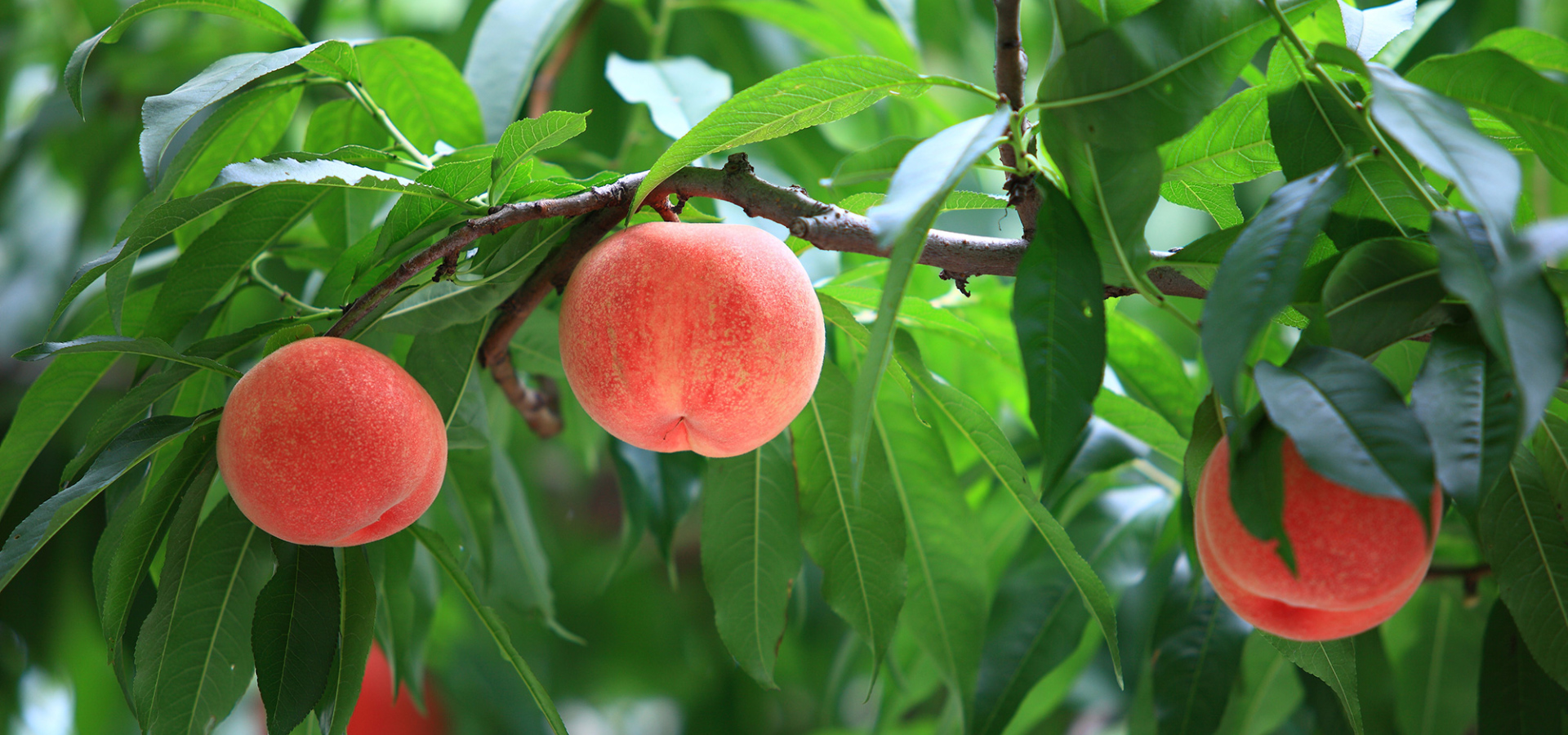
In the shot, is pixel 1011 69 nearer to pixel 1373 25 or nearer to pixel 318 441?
pixel 1373 25

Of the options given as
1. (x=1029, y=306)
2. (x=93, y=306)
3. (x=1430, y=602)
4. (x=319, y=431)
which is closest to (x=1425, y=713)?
(x=1430, y=602)

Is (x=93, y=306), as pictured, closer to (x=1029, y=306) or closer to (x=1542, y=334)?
(x=1029, y=306)

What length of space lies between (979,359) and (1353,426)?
0.58 m

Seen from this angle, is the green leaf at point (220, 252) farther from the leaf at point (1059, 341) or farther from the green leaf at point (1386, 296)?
the green leaf at point (1386, 296)

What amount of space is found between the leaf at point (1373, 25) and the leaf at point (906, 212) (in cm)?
27

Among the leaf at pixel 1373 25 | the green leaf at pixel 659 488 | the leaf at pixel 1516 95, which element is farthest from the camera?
the green leaf at pixel 659 488

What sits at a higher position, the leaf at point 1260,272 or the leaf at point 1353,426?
the leaf at point 1260,272

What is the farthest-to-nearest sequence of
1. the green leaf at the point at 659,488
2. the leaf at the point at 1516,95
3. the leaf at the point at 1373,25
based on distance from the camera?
the green leaf at the point at 659,488
the leaf at the point at 1373,25
the leaf at the point at 1516,95

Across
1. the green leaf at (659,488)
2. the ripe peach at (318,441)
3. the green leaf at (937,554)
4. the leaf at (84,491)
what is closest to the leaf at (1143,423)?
the green leaf at (937,554)

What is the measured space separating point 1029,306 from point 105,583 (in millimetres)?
501

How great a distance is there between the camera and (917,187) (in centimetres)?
30

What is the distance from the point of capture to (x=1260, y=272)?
332 millimetres

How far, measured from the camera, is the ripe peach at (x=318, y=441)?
0.42 m

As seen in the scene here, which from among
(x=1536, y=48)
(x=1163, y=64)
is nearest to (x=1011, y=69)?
(x=1163, y=64)
